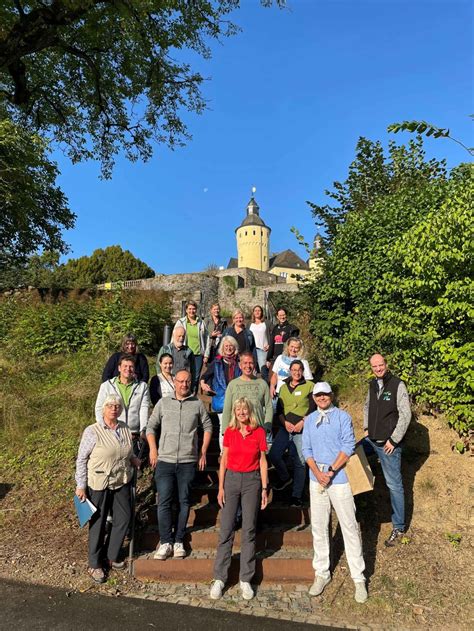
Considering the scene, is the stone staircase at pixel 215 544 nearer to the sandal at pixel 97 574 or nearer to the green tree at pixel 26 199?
the sandal at pixel 97 574

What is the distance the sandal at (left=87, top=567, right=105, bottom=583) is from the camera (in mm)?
3619

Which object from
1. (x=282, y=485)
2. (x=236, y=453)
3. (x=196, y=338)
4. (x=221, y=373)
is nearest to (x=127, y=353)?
(x=221, y=373)

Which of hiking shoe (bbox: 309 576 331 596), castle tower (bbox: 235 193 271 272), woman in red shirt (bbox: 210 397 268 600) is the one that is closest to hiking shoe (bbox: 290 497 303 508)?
hiking shoe (bbox: 309 576 331 596)

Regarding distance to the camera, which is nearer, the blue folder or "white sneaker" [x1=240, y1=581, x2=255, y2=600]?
"white sneaker" [x1=240, y1=581, x2=255, y2=600]

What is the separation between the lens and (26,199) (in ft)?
38.0

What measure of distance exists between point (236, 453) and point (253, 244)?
68868 mm

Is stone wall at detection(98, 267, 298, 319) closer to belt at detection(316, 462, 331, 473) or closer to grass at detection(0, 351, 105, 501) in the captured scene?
grass at detection(0, 351, 105, 501)

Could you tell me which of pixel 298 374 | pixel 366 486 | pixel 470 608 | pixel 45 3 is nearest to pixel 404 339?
pixel 298 374

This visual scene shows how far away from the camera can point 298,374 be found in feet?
14.8

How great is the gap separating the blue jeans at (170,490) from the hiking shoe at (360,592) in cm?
162

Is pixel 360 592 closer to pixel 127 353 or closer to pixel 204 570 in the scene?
pixel 204 570

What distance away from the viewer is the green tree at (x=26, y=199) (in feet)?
32.6

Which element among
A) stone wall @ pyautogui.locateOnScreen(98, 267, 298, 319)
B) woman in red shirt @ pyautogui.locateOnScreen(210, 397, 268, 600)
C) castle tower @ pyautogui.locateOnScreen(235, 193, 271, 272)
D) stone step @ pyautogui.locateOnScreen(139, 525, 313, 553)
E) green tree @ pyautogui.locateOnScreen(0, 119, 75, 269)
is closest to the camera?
woman in red shirt @ pyautogui.locateOnScreen(210, 397, 268, 600)

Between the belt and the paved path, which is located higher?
the belt
